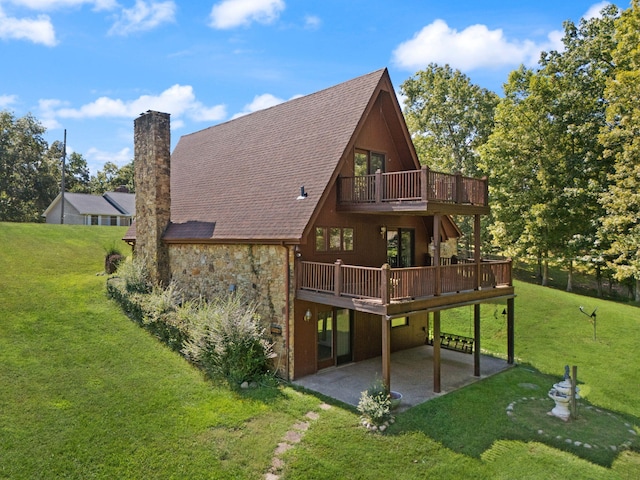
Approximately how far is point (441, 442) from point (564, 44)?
92.3 ft

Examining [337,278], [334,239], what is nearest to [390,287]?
[337,278]

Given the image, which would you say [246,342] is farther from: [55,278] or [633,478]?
[55,278]

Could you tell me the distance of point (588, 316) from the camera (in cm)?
1969

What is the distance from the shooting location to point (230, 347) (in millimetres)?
11938

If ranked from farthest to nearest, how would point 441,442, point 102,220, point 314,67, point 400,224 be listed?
1. point 102,220
2. point 314,67
3. point 400,224
4. point 441,442

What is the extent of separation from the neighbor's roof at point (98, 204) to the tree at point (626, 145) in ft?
135

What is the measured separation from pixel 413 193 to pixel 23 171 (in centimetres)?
5318

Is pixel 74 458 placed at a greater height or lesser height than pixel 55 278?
lesser

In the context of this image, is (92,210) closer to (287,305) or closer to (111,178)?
(111,178)

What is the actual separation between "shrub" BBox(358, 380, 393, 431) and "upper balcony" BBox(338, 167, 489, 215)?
5009 mm

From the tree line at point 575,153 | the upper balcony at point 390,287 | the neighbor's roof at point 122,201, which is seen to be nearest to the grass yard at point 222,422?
the upper balcony at point 390,287

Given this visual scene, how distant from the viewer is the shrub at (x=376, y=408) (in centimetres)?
993

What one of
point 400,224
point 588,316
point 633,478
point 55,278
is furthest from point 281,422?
point 588,316

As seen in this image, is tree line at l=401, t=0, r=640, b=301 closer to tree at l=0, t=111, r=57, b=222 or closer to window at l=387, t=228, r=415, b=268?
window at l=387, t=228, r=415, b=268
